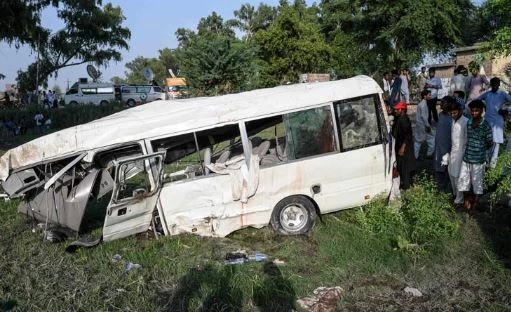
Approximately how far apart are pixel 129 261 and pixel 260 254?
162cm

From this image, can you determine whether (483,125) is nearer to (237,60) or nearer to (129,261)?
(129,261)

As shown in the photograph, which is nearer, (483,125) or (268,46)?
(483,125)

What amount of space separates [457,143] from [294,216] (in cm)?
267

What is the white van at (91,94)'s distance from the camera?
120 feet

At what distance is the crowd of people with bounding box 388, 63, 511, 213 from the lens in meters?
6.98

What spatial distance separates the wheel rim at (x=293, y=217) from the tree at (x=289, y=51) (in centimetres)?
2838

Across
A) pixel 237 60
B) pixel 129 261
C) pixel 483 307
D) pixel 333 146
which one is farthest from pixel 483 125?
pixel 237 60

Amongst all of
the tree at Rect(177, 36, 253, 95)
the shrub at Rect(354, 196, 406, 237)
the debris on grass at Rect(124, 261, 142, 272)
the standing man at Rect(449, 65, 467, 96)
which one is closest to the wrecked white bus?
the shrub at Rect(354, 196, 406, 237)

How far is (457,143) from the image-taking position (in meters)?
7.37

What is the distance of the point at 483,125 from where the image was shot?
273 inches

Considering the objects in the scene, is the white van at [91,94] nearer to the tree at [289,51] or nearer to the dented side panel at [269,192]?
the tree at [289,51]

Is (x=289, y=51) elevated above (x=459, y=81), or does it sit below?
above

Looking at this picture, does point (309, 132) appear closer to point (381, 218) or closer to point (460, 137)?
point (381, 218)

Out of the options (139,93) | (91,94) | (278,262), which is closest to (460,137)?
(278,262)
